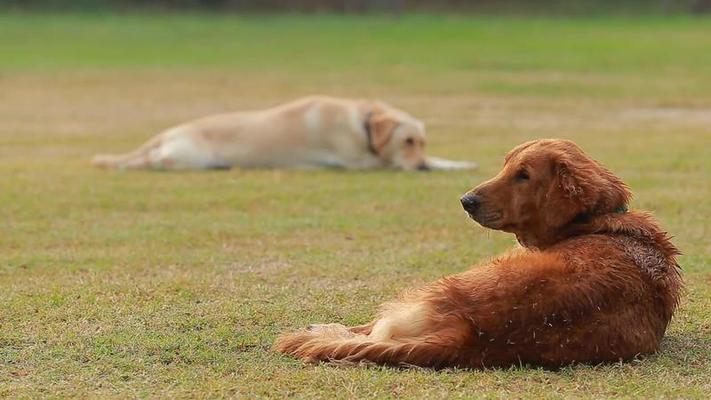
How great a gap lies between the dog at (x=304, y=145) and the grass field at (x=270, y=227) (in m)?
0.31

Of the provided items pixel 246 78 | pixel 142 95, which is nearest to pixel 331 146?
pixel 142 95

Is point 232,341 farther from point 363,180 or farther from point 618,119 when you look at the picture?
point 618,119

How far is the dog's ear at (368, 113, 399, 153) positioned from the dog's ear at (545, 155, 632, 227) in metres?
6.63

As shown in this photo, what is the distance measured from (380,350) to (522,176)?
1.10 metres

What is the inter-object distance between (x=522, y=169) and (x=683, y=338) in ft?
3.81

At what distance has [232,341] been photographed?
5.60 metres

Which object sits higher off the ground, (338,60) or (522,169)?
(522,169)

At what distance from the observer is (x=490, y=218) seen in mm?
5527

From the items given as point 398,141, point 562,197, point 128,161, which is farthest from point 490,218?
point 128,161

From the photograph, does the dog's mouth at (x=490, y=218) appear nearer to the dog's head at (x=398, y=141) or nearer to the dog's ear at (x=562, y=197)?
the dog's ear at (x=562, y=197)

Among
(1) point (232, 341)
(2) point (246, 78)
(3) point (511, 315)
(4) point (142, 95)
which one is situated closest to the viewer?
(3) point (511, 315)

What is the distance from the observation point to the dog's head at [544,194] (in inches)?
211

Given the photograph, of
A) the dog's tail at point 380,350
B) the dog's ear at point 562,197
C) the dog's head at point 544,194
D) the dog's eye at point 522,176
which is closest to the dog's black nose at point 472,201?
the dog's head at point 544,194

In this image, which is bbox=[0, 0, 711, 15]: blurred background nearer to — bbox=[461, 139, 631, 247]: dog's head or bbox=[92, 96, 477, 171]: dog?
bbox=[92, 96, 477, 171]: dog
